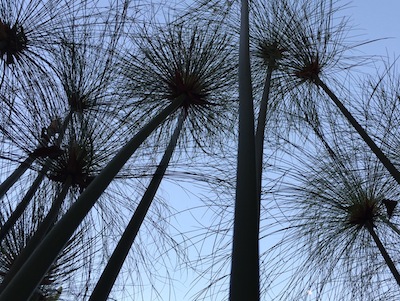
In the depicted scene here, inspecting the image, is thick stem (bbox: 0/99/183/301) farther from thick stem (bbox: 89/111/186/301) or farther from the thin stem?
the thin stem

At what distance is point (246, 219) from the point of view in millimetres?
741

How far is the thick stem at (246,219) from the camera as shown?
0.63 m

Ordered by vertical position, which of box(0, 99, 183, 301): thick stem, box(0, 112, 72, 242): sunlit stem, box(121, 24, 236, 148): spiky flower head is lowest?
box(0, 99, 183, 301): thick stem

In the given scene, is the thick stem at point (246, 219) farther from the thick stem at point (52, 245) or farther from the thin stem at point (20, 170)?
the thin stem at point (20, 170)

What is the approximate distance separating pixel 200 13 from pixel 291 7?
0.48 meters

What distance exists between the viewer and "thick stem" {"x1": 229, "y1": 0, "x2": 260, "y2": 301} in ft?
2.06

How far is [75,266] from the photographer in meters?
2.43

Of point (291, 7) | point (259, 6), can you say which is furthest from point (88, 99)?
point (291, 7)

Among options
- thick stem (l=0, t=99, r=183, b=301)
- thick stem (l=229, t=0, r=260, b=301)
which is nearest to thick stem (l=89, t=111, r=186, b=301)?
thick stem (l=0, t=99, r=183, b=301)

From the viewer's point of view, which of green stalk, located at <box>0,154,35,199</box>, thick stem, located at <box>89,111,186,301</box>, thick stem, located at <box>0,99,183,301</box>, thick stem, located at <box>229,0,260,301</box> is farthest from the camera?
green stalk, located at <box>0,154,35,199</box>

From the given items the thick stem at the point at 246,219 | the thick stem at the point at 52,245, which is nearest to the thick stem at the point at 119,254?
the thick stem at the point at 52,245

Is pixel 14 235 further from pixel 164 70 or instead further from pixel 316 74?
pixel 316 74

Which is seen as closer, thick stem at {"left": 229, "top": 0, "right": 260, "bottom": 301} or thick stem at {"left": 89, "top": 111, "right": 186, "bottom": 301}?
thick stem at {"left": 229, "top": 0, "right": 260, "bottom": 301}

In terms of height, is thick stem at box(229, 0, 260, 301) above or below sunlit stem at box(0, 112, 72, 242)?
below
